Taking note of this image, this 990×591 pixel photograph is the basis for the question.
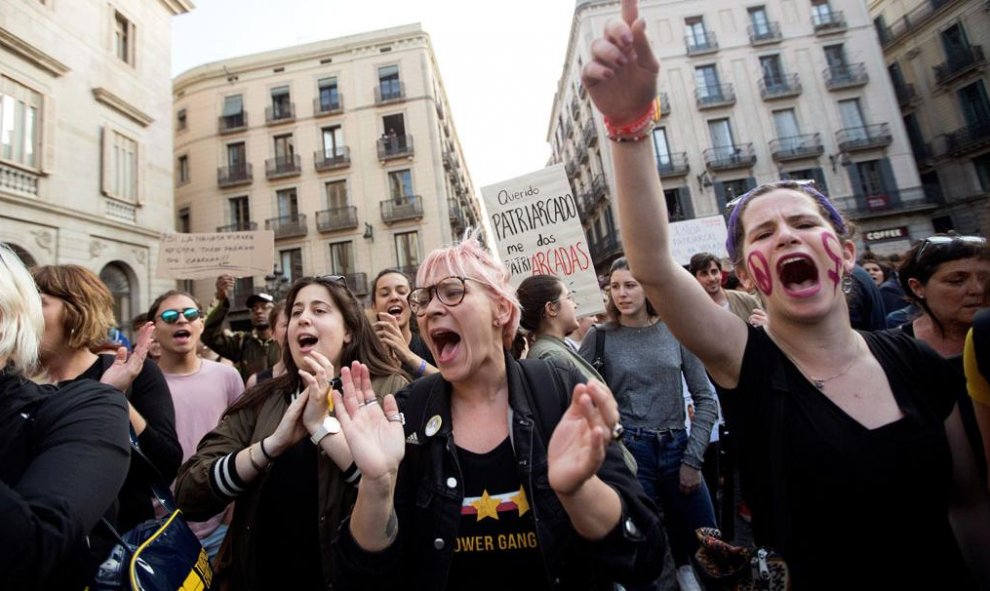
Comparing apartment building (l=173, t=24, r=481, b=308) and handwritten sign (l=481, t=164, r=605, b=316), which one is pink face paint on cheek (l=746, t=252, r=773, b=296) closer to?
handwritten sign (l=481, t=164, r=605, b=316)

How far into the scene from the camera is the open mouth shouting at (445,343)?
182 centimetres

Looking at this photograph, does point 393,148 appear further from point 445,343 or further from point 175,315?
point 445,343

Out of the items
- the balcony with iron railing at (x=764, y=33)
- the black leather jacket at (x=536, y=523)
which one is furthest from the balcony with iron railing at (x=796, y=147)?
the black leather jacket at (x=536, y=523)

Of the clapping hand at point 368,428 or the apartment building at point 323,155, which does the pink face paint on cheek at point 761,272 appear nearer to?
the clapping hand at point 368,428

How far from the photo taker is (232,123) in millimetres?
24844

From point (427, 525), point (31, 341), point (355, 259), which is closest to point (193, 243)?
point (31, 341)

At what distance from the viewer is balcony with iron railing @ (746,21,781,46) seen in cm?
2447

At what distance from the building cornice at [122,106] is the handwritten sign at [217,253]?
1094 centimetres

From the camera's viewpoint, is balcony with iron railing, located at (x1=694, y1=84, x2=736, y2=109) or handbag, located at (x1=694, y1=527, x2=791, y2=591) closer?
handbag, located at (x1=694, y1=527, x2=791, y2=591)

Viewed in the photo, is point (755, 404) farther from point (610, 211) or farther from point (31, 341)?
point (610, 211)

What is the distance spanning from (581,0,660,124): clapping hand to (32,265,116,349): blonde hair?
2.41 meters

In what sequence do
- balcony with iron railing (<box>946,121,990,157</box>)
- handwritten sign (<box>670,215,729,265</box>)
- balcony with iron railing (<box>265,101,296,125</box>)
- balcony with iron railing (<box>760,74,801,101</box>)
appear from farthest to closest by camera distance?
balcony with iron railing (<box>265,101,296,125</box>) → balcony with iron railing (<box>760,74,801,101</box>) → balcony with iron railing (<box>946,121,990,157</box>) → handwritten sign (<box>670,215,729,265</box>)

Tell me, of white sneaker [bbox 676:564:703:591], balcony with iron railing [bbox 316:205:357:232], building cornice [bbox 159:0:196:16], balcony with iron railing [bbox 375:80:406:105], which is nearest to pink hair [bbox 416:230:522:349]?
white sneaker [bbox 676:564:703:591]

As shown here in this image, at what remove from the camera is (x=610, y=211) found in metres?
25.8
